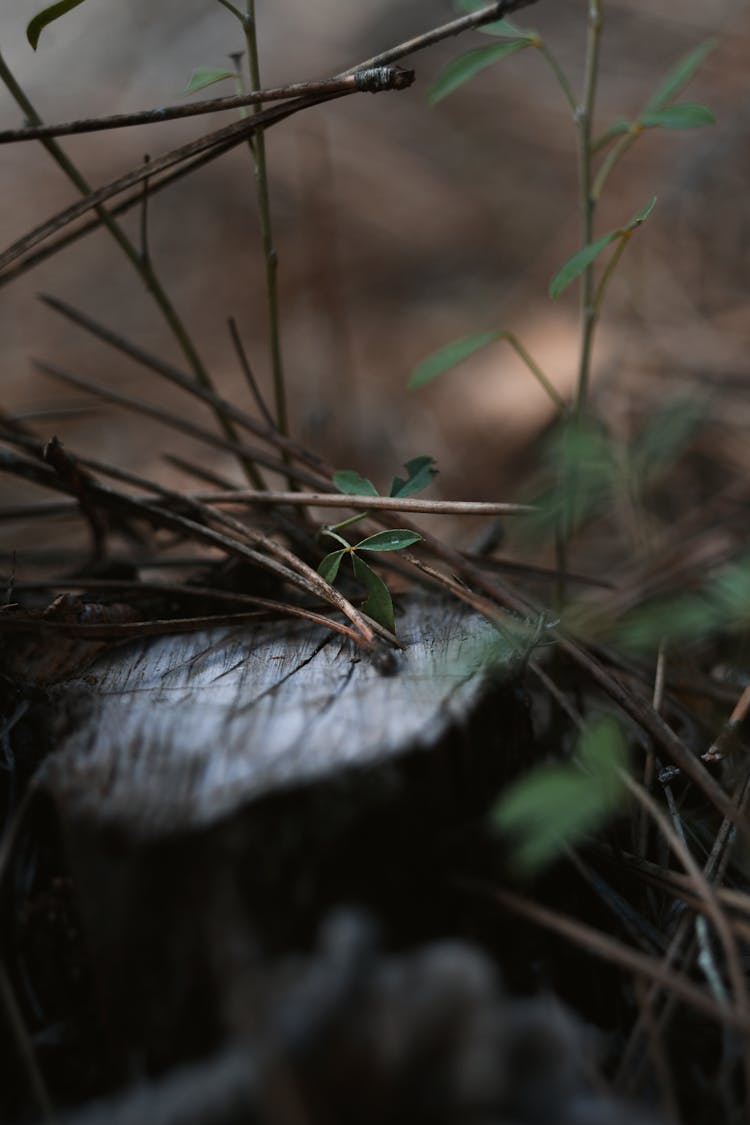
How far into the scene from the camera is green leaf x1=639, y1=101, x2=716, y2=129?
95 cm

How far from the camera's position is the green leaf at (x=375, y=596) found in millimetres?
888

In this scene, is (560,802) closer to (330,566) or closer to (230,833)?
(230,833)

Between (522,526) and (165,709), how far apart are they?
0.59 m

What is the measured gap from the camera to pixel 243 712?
768 millimetres

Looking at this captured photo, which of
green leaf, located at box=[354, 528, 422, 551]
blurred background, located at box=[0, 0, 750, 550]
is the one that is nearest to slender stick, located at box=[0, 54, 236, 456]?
green leaf, located at box=[354, 528, 422, 551]

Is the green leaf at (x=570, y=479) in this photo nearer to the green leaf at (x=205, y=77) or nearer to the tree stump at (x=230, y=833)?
the tree stump at (x=230, y=833)

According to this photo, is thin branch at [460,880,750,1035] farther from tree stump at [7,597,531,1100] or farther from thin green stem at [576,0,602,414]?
thin green stem at [576,0,602,414]

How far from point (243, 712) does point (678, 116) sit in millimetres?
773

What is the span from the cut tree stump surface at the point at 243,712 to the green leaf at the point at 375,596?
3cm

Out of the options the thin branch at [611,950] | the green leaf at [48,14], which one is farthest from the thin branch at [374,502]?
the green leaf at [48,14]

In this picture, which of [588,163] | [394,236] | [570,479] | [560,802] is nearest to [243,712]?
[560,802]

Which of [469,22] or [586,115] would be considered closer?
[469,22]

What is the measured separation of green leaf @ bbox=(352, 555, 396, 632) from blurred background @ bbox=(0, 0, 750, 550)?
99 centimetres

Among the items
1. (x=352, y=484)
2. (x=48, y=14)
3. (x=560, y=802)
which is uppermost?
(x=48, y=14)
